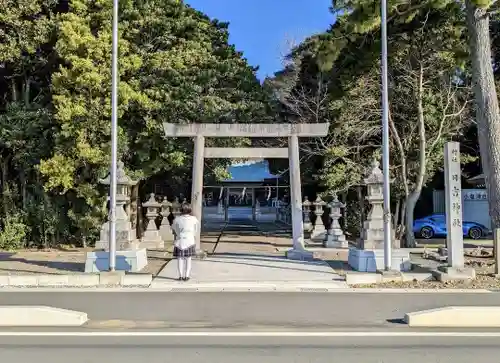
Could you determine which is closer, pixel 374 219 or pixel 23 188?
pixel 374 219

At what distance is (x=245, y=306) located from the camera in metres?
9.60

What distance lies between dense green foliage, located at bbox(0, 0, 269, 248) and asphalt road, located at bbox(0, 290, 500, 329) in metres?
8.71

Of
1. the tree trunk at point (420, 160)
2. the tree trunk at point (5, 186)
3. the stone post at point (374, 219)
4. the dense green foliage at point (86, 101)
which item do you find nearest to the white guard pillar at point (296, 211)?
the stone post at point (374, 219)

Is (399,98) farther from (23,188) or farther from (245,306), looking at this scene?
(23,188)

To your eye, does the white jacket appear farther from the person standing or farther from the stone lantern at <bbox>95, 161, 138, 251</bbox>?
the stone lantern at <bbox>95, 161, 138, 251</bbox>

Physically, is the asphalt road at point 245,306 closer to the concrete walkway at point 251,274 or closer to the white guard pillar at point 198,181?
the concrete walkway at point 251,274

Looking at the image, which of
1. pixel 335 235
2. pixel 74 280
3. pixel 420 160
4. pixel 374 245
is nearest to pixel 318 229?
pixel 335 235

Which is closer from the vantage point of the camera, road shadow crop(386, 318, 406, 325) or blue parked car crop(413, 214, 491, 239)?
road shadow crop(386, 318, 406, 325)

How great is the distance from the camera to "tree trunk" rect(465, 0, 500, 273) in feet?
48.0

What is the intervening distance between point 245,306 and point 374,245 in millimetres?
5993

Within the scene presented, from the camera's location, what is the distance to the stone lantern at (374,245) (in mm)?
13930

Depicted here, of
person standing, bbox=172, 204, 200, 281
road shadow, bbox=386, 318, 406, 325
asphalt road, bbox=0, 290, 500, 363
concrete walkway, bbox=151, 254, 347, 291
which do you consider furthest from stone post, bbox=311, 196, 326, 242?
road shadow, bbox=386, 318, 406, 325

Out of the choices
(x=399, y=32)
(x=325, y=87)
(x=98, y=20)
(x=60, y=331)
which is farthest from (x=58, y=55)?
(x=60, y=331)
